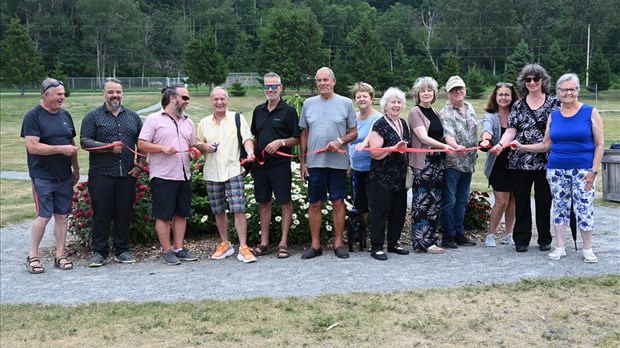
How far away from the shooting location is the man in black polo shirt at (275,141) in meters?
6.34

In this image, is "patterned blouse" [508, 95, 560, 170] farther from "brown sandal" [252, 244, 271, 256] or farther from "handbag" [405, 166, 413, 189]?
"brown sandal" [252, 244, 271, 256]

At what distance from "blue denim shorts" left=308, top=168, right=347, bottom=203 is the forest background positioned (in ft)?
155

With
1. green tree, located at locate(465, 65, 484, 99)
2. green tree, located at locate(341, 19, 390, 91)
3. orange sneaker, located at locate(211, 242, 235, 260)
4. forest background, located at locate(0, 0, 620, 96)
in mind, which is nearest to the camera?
orange sneaker, located at locate(211, 242, 235, 260)

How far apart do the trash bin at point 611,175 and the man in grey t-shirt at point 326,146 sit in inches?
189

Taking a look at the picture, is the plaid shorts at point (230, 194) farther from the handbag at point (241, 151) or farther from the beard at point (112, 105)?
the beard at point (112, 105)

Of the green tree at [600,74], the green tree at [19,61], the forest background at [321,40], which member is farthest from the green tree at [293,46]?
the green tree at [600,74]

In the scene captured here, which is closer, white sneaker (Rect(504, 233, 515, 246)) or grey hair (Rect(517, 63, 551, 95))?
grey hair (Rect(517, 63, 551, 95))

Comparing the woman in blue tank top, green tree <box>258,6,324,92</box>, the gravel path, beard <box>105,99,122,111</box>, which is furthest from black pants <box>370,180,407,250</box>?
green tree <box>258,6,324,92</box>

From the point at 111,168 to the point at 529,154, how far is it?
409 centimetres

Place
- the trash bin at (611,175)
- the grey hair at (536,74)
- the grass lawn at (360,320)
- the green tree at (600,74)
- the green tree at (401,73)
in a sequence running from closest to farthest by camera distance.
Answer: the grass lawn at (360,320), the grey hair at (536,74), the trash bin at (611,175), the green tree at (600,74), the green tree at (401,73)

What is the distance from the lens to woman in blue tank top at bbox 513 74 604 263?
571 centimetres

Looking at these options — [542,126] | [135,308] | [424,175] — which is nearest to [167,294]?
[135,308]

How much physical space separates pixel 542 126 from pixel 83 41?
70.6 metres

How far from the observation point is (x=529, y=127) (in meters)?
6.21
